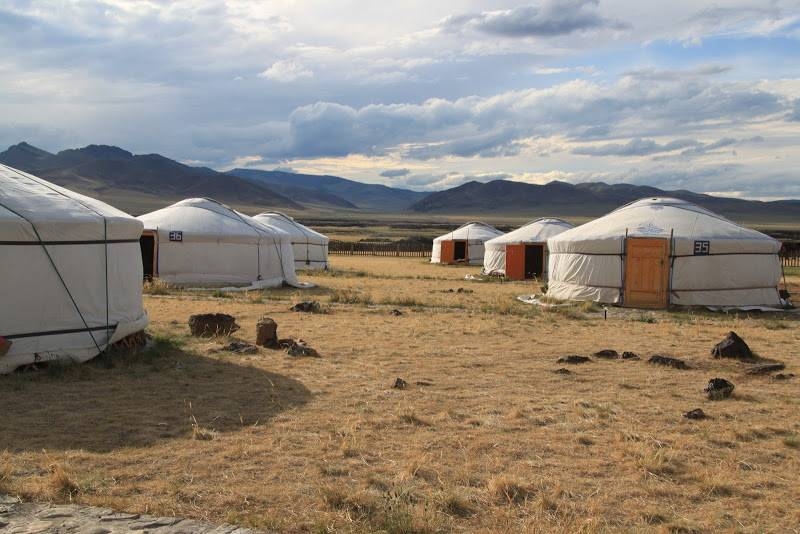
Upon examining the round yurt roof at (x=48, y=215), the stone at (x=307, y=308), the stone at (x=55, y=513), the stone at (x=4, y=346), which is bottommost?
the stone at (x=307, y=308)

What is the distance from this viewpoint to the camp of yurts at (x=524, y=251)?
25.2 meters

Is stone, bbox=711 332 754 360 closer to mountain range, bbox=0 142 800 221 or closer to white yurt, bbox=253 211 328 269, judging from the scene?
white yurt, bbox=253 211 328 269

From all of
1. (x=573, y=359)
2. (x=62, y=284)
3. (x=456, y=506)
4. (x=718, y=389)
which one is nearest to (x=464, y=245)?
(x=573, y=359)

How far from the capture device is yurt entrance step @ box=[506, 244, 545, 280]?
25.2 metres

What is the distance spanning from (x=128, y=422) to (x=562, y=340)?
266 inches

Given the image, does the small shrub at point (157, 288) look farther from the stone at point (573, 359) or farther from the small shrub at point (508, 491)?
the small shrub at point (508, 491)

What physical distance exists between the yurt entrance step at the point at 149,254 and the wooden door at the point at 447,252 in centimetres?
1679

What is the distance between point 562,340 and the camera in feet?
36.3

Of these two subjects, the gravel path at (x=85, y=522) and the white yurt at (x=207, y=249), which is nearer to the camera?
the gravel path at (x=85, y=522)

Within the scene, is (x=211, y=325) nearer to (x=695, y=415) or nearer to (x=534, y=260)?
(x=695, y=415)

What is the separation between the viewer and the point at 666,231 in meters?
15.6

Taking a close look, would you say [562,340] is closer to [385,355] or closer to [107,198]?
[385,355]

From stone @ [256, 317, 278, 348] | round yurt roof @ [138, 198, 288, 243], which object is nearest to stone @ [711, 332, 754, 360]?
stone @ [256, 317, 278, 348]

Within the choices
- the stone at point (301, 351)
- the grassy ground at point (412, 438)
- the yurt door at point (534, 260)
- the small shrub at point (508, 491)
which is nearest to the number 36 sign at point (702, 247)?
the grassy ground at point (412, 438)
